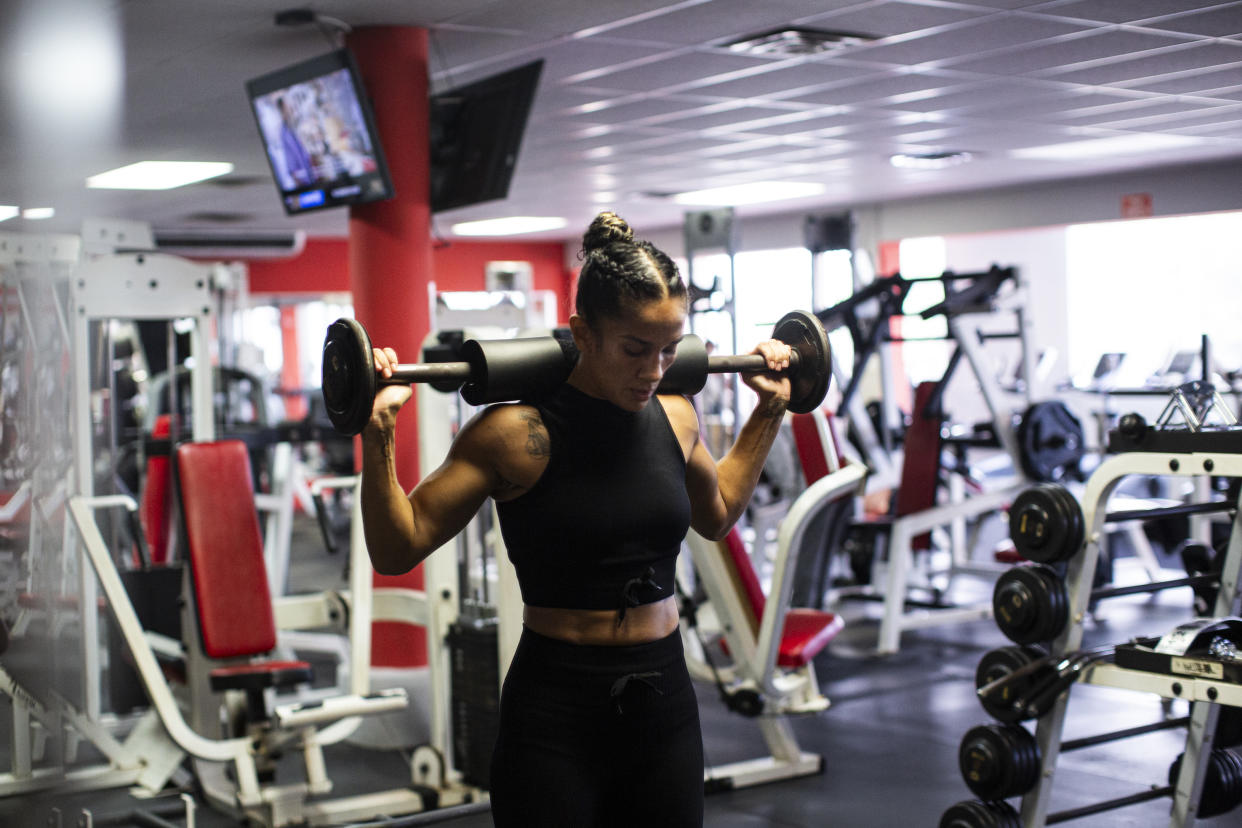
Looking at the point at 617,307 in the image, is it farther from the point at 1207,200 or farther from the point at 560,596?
the point at 1207,200

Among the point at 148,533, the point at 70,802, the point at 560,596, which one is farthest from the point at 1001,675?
the point at 148,533

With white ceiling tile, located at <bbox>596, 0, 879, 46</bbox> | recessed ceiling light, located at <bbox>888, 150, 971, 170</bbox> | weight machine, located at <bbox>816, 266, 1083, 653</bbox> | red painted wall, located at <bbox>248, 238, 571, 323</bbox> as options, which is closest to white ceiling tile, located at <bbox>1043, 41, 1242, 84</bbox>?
weight machine, located at <bbox>816, 266, 1083, 653</bbox>

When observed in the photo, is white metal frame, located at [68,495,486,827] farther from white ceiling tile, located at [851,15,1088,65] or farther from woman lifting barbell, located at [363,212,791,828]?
white ceiling tile, located at [851,15,1088,65]

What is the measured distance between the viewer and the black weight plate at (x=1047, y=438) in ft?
18.2

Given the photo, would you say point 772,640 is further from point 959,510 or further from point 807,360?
point 959,510

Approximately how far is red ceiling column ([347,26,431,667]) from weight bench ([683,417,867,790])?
129 centimetres

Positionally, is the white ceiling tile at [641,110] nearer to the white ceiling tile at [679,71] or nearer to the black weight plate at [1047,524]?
the white ceiling tile at [679,71]

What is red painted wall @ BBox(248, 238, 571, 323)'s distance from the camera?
12.6m

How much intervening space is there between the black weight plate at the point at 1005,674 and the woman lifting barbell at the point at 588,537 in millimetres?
1259

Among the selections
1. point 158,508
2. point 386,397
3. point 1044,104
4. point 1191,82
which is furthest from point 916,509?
point 386,397

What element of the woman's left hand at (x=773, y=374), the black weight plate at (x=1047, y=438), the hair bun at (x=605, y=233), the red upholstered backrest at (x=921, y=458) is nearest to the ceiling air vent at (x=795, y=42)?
the red upholstered backrest at (x=921, y=458)

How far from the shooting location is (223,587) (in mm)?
3387

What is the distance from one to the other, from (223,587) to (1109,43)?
3.80 meters

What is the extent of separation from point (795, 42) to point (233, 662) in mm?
3007
